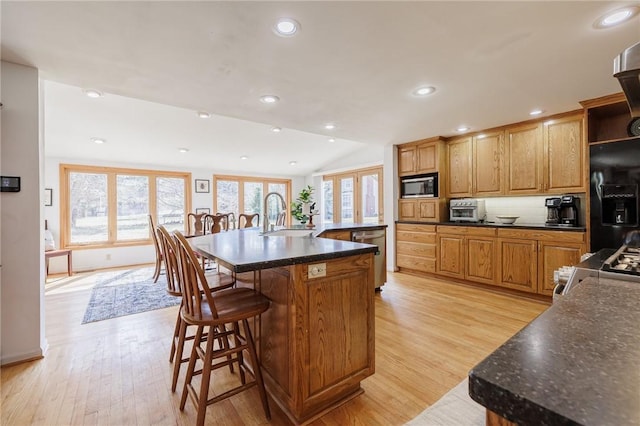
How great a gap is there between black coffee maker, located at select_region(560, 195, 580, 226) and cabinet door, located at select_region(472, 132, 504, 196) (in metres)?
0.69

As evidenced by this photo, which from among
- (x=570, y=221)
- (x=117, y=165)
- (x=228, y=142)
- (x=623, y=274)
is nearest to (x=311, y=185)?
(x=228, y=142)

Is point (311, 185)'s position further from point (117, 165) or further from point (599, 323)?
point (599, 323)

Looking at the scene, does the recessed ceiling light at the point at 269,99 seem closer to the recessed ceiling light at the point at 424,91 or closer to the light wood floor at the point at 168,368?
the recessed ceiling light at the point at 424,91

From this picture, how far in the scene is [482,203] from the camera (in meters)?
4.36

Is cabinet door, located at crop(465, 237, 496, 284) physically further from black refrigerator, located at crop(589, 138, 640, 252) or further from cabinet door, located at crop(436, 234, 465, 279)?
black refrigerator, located at crop(589, 138, 640, 252)

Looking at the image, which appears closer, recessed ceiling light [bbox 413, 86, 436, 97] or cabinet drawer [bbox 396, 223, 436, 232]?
recessed ceiling light [bbox 413, 86, 436, 97]

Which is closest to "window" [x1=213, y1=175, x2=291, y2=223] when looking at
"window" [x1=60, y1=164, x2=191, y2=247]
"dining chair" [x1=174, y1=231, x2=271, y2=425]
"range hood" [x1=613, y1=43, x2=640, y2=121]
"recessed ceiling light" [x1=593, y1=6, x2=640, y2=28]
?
"window" [x1=60, y1=164, x2=191, y2=247]

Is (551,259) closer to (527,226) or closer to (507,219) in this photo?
(527,226)

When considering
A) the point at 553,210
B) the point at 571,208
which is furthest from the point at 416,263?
the point at 571,208

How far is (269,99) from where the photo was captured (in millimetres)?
2881

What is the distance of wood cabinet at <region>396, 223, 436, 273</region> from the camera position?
439cm

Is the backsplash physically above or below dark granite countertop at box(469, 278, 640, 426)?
above

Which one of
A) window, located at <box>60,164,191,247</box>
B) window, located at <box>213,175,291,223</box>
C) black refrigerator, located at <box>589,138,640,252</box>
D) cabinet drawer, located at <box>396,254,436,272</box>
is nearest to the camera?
black refrigerator, located at <box>589,138,640,252</box>

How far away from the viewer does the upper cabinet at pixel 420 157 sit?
4469 mm
